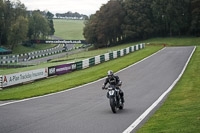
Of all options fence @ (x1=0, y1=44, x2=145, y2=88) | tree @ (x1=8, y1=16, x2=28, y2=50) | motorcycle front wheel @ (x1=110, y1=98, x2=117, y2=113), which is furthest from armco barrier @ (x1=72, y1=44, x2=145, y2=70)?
tree @ (x1=8, y1=16, x2=28, y2=50)

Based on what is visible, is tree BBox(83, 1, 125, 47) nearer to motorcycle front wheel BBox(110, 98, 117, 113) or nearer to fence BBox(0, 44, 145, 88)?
fence BBox(0, 44, 145, 88)

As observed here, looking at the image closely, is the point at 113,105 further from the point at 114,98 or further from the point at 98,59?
the point at 98,59

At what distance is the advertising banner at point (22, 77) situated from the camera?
86.5ft

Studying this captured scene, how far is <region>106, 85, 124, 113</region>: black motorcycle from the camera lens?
13.4m

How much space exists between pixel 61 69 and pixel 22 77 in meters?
7.15

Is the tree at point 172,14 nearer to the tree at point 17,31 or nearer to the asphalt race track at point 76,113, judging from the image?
the tree at point 17,31

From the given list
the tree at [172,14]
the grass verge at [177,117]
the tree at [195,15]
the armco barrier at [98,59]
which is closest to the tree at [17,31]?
the tree at [172,14]

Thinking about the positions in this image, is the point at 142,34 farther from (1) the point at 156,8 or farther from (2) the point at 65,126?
(2) the point at 65,126

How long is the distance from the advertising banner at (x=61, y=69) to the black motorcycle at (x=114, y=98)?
770 inches

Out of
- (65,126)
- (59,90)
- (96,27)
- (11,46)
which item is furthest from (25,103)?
(11,46)

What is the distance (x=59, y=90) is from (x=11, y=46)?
83.4 m

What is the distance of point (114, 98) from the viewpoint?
1352 cm

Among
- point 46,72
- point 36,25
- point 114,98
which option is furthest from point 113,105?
point 36,25

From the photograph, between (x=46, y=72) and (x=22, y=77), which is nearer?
(x=22, y=77)
